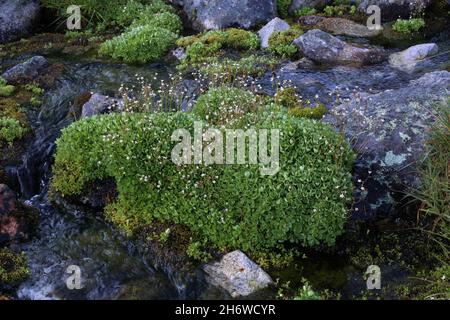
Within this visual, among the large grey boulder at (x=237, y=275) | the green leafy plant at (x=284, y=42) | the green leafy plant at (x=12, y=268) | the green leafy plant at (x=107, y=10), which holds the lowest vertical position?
the large grey boulder at (x=237, y=275)

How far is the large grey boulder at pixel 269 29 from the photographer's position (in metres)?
16.0

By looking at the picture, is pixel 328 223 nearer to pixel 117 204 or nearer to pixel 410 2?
pixel 117 204

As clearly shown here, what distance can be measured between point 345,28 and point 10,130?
10932 millimetres

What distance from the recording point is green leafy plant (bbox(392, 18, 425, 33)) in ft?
54.2

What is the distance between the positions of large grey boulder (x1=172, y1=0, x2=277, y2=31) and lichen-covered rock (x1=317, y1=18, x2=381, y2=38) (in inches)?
80.4

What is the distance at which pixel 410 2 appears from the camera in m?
17.4

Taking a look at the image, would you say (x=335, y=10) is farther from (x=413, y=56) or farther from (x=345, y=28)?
(x=413, y=56)

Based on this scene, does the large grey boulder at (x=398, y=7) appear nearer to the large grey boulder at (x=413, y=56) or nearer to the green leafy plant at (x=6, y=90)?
the large grey boulder at (x=413, y=56)

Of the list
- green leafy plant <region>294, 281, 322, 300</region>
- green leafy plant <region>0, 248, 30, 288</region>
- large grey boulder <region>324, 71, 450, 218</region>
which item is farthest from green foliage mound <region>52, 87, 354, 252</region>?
green leafy plant <region>0, 248, 30, 288</region>

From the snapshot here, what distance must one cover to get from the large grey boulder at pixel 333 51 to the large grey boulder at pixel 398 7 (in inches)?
127

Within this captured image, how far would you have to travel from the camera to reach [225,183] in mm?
8805

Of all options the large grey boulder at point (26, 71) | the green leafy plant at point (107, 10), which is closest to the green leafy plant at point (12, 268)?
the large grey boulder at point (26, 71)

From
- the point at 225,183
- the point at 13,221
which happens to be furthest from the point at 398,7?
the point at 13,221
